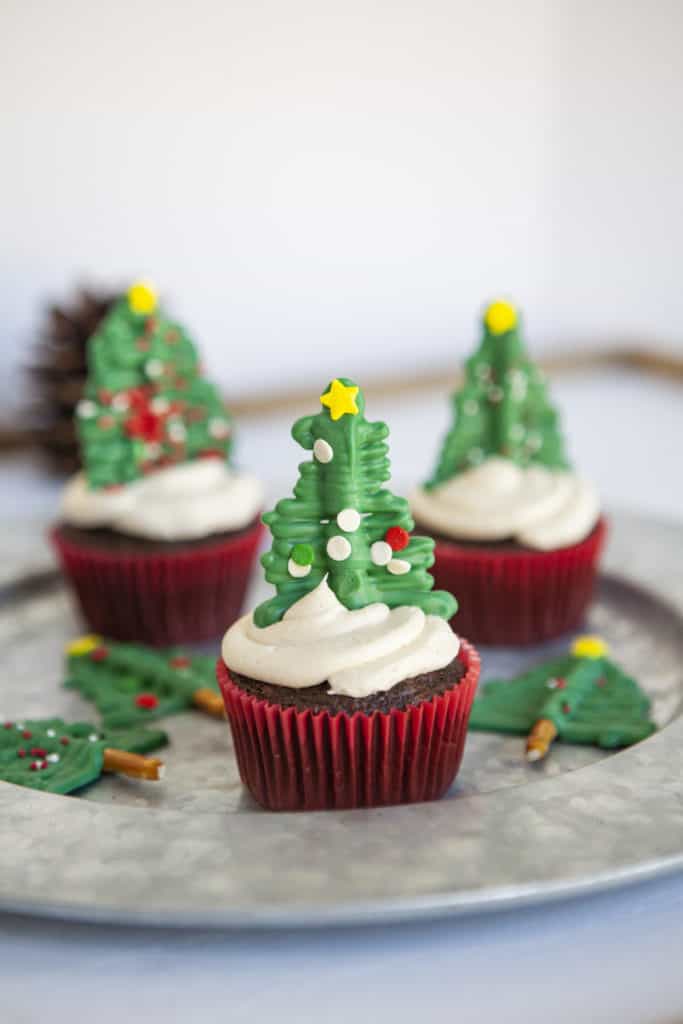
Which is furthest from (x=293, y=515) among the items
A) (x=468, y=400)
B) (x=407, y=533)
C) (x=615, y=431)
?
(x=615, y=431)

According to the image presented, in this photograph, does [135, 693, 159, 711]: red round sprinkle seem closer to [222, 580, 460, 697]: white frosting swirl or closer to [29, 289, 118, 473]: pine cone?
[222, 580, 460, 697]: white frosting swirl

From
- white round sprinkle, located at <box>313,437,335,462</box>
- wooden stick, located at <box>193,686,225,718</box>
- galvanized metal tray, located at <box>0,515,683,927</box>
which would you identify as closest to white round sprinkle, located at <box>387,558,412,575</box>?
white round sprinkle, located at <box>313,437,335,462</box>

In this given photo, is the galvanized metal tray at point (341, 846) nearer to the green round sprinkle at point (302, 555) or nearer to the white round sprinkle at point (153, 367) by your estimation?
the green round sprinkle at point (302, 555)

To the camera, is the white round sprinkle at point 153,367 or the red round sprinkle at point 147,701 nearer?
the red round sprinkle at point 147,701

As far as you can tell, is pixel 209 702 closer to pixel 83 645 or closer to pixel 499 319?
pixel 83 645

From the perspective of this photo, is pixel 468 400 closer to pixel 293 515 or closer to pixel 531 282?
pixel 293 515

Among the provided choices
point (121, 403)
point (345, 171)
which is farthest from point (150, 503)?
point (345, 171)

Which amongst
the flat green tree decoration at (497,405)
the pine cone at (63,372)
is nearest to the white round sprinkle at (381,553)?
the flat green tree decoration at (497,405)
